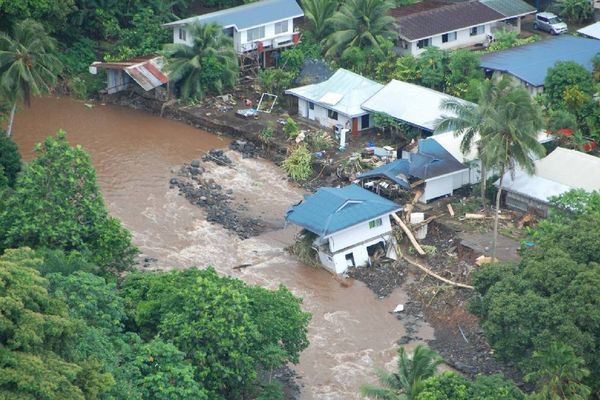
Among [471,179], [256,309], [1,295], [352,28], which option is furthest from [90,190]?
[352,28]

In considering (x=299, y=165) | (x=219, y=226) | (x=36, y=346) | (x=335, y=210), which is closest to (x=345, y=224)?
(x=335, y=210)

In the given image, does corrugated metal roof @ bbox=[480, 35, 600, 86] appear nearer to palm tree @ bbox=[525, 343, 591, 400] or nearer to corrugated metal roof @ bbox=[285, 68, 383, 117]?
corrugated metal roof @ bbox=[285, 68, 383, 117]

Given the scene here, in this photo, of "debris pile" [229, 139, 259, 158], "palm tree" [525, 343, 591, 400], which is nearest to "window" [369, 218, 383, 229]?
"debris pile" [229, 139, 259, 158]

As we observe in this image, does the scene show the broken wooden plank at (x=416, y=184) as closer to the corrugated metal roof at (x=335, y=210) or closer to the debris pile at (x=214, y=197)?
the corrugated metal roof at (x=335, y=210)

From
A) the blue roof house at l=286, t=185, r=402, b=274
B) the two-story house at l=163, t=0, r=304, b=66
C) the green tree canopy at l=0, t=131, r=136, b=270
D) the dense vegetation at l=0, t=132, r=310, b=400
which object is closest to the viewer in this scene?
the dense vegetation at l=0, t=132, r=310, b=400

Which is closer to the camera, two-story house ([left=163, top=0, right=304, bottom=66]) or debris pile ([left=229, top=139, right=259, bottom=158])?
debris pile ([left=229, top=139, right=259, bottom=158])

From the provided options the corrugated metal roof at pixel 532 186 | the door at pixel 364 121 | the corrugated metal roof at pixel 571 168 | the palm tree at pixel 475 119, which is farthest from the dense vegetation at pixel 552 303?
the door at pixel 364 121

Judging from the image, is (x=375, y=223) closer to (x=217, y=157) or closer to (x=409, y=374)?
(x=217, y=157)

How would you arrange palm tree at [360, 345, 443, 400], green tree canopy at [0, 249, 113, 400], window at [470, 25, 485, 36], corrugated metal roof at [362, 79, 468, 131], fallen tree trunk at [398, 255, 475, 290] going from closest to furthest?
green tree canopy at [0, 249, 113, 400] → palm tree at [360, 345, 443, 400] → fallen tree trunk at [398, 255, 475, 290] → corrugated metal roof at [362, 79, 468, 131] → window at [470, 25, 485, 36]

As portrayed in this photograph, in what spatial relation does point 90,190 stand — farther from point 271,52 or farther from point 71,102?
point 271,52
